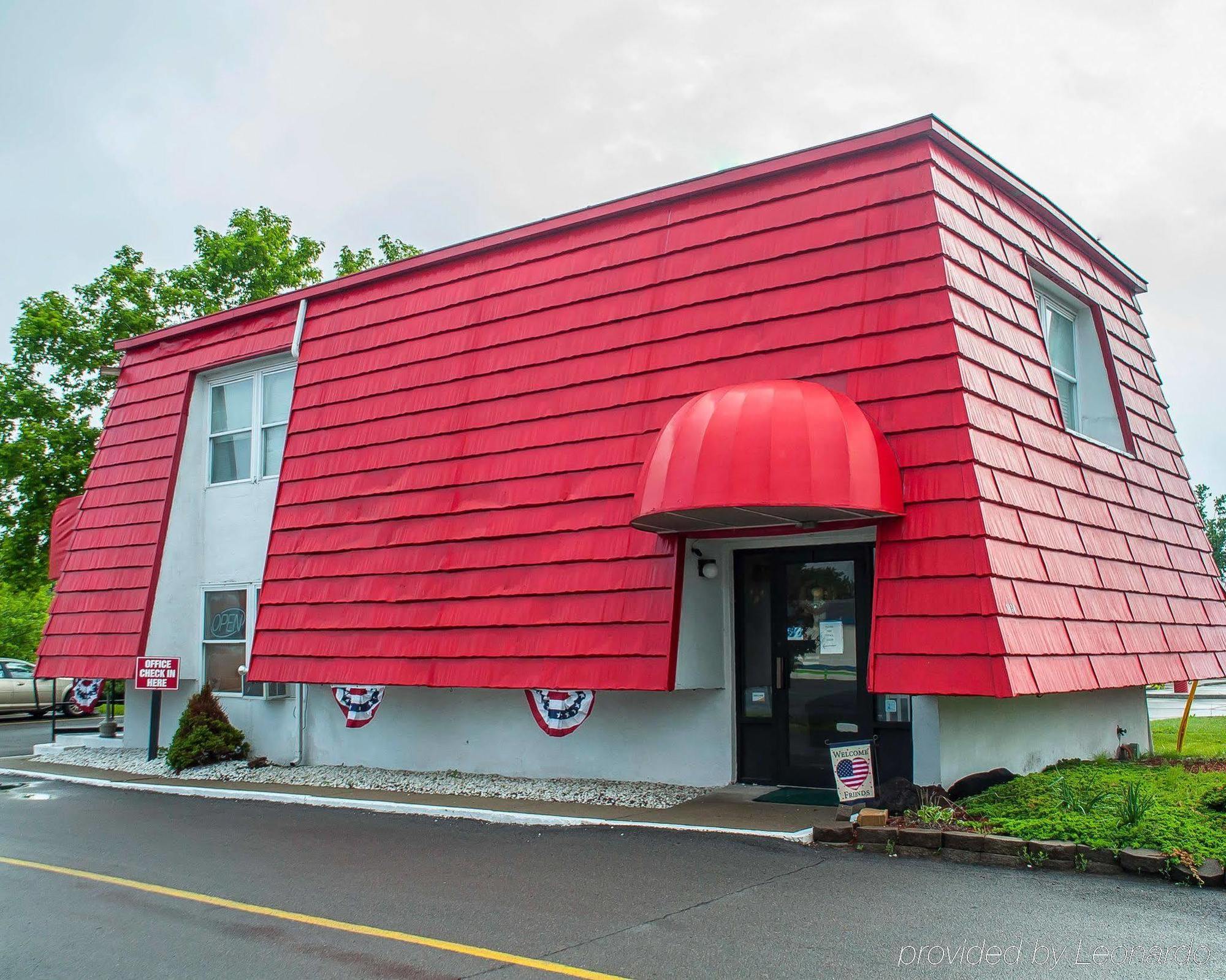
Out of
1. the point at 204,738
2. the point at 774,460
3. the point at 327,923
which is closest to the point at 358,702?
the point at 204,738

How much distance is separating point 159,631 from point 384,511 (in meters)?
4.79

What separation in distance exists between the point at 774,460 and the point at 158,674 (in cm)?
969

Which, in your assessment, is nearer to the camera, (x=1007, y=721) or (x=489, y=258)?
(x=1007, y=721)

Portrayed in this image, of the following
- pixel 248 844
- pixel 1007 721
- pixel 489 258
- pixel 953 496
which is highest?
pixel 489 258

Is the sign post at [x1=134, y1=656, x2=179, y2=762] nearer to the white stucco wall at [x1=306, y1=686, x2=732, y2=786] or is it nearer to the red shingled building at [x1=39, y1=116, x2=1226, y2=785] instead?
the red shingled building at [x1=39, y1=116, x2=1226, y2=785]

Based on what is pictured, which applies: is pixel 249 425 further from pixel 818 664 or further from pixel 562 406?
pixel 818 664

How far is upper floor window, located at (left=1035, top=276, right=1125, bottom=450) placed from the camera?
11.8 meters

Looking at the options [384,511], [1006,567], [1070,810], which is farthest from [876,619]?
[384,511]

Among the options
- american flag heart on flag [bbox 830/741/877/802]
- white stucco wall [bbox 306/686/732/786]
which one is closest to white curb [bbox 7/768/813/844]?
american flag heart on flag [bbox 830/741/877/802]

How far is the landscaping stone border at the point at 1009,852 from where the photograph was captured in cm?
661

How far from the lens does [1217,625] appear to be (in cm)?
1229

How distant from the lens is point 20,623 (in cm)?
4375

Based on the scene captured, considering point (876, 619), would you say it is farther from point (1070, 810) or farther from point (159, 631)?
point (159, 631)

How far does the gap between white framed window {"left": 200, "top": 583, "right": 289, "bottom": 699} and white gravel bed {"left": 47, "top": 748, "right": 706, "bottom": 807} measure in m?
1.25
